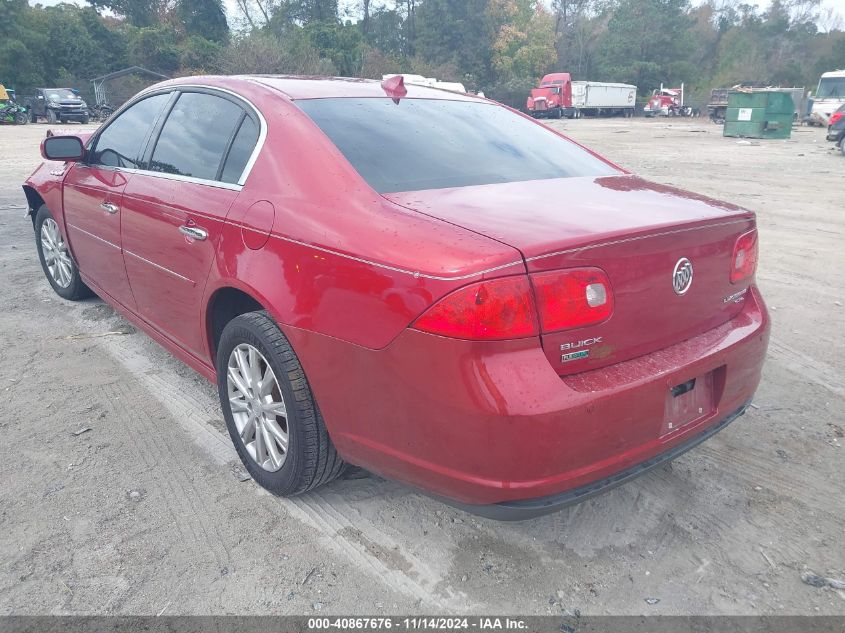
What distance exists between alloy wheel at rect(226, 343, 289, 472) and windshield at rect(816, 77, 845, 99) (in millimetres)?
33828

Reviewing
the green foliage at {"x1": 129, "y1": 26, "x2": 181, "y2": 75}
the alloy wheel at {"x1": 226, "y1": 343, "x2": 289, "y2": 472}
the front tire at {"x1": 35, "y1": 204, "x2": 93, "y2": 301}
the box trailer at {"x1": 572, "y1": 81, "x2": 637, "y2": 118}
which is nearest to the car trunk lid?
the alloy wheel at {"x1": 226, "y1": 343, "x2": 289, "y2": 472}

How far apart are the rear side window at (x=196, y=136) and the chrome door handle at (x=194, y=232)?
0.78 feet

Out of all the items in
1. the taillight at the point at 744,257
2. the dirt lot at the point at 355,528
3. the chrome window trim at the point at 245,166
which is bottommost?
the dirt lot at the point at 355,528

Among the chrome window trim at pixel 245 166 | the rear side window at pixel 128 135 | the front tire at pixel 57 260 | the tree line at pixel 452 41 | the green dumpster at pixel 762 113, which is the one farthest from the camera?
the tree line at pixel 452 41

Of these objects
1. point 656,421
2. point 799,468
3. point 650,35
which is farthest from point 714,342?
point 650,35

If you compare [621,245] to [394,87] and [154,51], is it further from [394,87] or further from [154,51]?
[154,51]

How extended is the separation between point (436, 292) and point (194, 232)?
1427mm

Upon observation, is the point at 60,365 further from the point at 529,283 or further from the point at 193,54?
the point at 193,54

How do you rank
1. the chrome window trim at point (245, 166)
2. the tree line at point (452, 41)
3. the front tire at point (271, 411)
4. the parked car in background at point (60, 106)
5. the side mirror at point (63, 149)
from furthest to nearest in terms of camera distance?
the tree line at point (452, 41) → the parked car in background at point (60, 106) → the side mirror at point (63, 149) → the chrome window trim at point (245, 166) → the front tire at point (271, 411)

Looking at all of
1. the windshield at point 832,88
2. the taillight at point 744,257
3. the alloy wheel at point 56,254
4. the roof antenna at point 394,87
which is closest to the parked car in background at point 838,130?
the windshield at point 832,88

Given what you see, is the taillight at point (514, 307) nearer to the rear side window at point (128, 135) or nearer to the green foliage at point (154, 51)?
the rear side window at point (128, 135)

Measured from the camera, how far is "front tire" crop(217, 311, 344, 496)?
234 centimetres

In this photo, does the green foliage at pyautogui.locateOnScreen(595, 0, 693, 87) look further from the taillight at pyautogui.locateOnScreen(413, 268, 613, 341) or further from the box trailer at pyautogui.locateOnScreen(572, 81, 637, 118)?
the taillight at pyautogui.locateOnScreen(413, 268, 613, 341)

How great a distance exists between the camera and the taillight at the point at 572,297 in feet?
5.99
